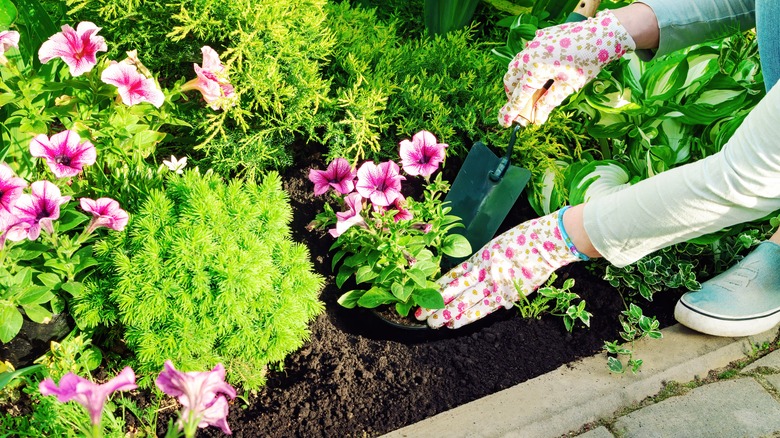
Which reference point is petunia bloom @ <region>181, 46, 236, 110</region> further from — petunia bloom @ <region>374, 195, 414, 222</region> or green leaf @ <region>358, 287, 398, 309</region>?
green leaf @ <region>358, 287, 398, 309</region>

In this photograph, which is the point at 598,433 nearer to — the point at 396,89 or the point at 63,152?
the point at 396,89

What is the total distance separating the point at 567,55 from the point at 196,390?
4.55ft

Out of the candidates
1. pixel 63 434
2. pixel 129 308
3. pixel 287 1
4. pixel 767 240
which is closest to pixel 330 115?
pixel 287 1

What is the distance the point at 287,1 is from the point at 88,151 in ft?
2.69

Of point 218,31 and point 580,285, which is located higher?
point 218,31

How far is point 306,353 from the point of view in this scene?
193 cm

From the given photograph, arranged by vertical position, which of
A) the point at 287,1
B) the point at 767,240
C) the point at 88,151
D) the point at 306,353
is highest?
the point at 287,1

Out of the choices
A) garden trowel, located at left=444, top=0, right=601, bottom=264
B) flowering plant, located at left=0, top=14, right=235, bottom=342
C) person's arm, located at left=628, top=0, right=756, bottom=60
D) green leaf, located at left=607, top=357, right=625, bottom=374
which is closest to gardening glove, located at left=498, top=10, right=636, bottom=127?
person's arm, located at left=628, top=0, right=756, bottom=60

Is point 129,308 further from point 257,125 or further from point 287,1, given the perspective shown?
point 287,1

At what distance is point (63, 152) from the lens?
1.61 metres

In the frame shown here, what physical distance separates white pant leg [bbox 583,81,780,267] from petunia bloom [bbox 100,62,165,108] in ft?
3.83

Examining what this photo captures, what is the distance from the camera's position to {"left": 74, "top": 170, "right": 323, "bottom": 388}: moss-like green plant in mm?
1581

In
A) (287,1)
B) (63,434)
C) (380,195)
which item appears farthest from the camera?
(287,1)

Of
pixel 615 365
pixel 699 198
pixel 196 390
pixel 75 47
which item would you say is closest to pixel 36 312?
pixel 75 47
